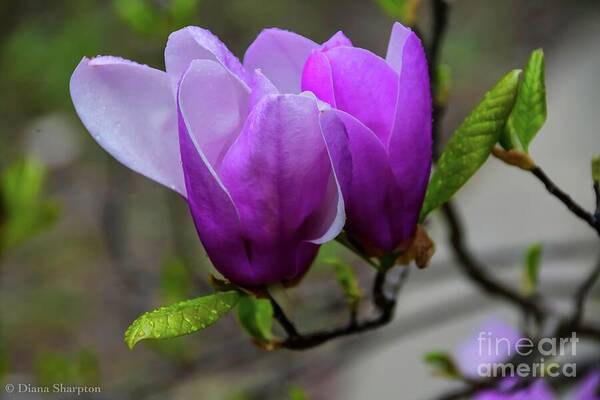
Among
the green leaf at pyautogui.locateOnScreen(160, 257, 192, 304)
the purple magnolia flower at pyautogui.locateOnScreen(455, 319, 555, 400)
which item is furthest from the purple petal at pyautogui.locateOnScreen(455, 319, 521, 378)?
the green leaf at pyautogui.locateOnScreen(160, 257, 192, 304)

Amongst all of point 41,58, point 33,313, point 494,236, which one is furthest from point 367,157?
point 41,58

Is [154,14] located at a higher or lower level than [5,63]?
higher

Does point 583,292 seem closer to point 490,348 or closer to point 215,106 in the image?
point 490,348

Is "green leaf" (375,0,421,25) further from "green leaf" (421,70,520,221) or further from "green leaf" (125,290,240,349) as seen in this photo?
"green leaf" (125,290,240,349)

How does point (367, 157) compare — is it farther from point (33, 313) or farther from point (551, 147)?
point (33, 313)

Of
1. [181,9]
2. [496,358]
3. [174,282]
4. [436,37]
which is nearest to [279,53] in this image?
[436,37]

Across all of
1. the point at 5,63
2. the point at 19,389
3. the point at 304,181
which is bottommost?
the point at 5,63

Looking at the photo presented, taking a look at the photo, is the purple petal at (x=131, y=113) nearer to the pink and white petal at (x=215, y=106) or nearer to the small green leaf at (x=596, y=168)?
the pink and white petal at (x=215, y=106)
